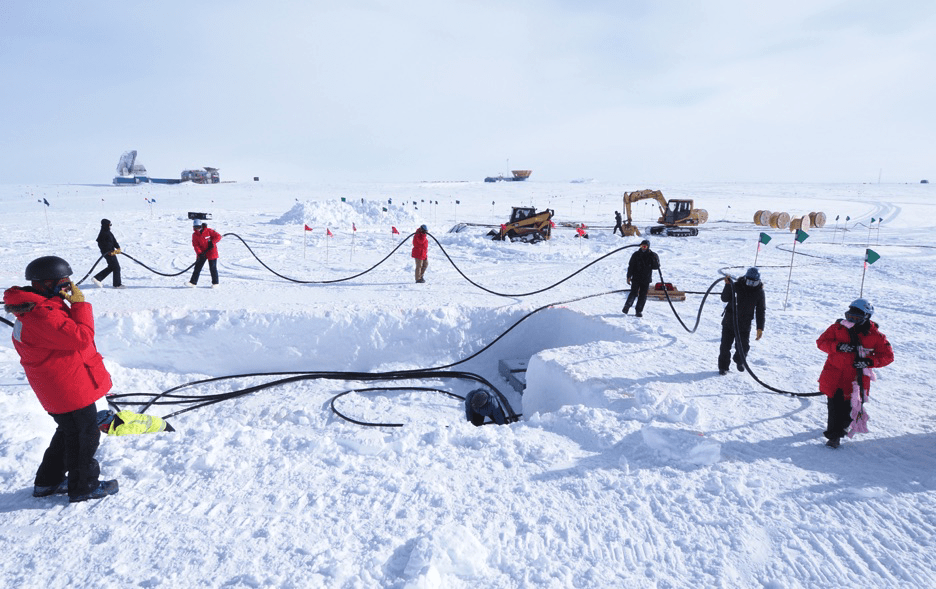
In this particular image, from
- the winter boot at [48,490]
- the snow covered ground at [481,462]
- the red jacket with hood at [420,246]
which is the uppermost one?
the red jacket with hood at [420,246]

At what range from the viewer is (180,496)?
11.7ft

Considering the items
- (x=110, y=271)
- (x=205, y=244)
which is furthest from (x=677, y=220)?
(x=110, y=271)

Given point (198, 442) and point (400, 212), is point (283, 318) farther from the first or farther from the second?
point (400, 212)

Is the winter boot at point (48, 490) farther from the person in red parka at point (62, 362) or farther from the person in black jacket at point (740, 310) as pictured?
the person in black jacket at point (740, 310)

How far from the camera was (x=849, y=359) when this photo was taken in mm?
4242

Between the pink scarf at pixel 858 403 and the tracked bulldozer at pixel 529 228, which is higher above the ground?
the tracked bulldozer at pixel 529 228

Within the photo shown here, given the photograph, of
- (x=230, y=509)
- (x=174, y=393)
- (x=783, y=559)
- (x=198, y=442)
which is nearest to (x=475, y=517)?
(x=230, y=509)

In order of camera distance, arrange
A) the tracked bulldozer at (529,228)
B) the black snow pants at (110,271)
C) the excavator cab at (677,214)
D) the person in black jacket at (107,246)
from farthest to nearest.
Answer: the excavator cab at (677,214) → the tracked bulldozer at (529,228) → the black snow pants at (110,271) → the person in black jacket at (107,246)

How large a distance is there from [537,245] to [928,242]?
1638cm

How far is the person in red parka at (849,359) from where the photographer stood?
A: 13.8 feet

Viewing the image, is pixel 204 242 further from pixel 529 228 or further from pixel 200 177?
pixel 200 177

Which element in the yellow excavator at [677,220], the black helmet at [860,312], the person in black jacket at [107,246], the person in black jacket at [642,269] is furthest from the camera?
the yellow excavator at [677,220]

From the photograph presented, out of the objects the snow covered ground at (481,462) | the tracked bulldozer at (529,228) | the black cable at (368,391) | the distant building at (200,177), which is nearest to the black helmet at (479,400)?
the snow covered ground at (481,462)

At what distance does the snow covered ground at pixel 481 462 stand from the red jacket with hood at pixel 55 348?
848 mm
